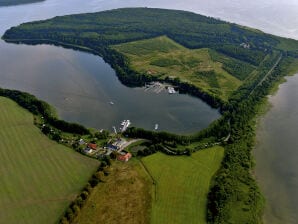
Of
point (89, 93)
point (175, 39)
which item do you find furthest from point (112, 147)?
point (175, 39)

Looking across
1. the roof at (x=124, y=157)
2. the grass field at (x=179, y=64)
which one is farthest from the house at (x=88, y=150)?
the grass field at (x=179, y=64)

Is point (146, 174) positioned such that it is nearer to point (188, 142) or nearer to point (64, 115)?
point (188, 142)

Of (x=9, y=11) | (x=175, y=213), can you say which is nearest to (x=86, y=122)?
(x=175, y=213)

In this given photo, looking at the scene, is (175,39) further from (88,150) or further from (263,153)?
(88,150)

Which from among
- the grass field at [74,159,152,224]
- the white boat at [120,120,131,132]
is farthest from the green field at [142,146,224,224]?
the white boat at [120,120,131,132]

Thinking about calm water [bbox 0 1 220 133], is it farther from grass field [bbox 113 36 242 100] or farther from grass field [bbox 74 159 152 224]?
grass field [bbox 74 159 152 224]
